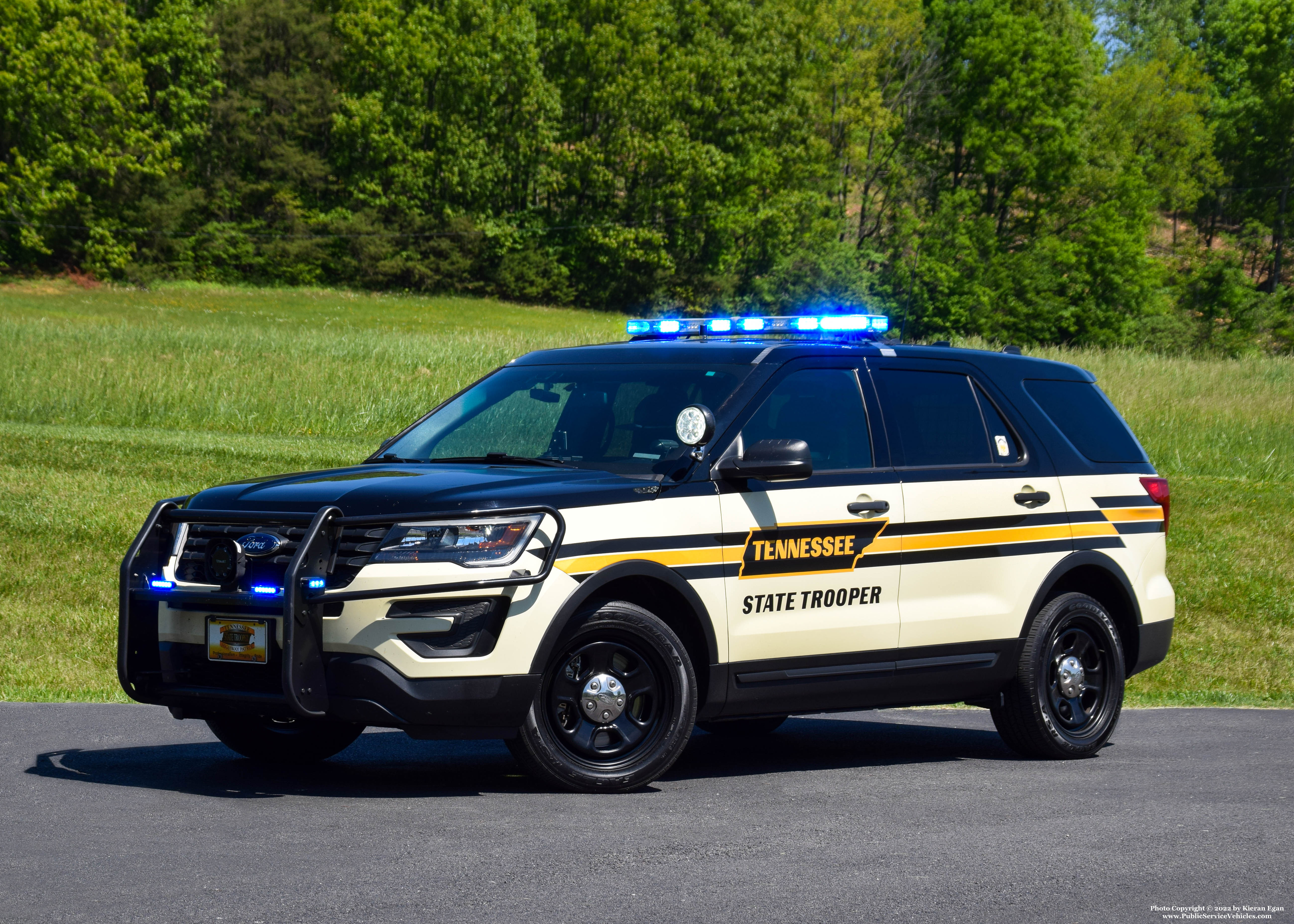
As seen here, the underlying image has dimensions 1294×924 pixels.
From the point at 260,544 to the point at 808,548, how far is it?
2.42 metres

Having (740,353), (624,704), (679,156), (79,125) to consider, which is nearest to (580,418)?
(740,353)

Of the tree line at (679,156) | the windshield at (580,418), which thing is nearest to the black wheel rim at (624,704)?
the windshield at (580,418)

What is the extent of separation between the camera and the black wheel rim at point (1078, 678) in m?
8.36

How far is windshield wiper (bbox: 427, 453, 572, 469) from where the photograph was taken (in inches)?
284

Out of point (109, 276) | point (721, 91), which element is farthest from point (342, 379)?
point (721, 91)

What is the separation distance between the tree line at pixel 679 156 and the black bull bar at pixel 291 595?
2694 inches

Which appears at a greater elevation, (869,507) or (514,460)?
(514,460)

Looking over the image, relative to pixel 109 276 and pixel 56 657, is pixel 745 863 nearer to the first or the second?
pixel 56 657

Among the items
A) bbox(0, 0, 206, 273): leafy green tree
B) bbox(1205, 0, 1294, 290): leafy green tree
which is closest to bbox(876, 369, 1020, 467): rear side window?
bbox(0, 0, 206, 273): leafy green tree

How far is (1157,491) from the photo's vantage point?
9008 millimetres

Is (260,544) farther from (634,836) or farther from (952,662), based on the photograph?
(952,662)

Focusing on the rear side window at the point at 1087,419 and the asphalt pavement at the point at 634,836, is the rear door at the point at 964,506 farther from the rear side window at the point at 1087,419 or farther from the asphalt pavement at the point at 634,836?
the asphalt pavement at the point at 634,836

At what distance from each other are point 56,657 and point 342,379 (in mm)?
16005

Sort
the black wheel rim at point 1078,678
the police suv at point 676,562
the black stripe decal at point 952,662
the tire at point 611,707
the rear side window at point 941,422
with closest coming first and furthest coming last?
the police suv at point 676,562
the tire at point 611,707
the black stripe decal at point 952,662
the rear side window at point 941,422
the black wheel rim at point 1078,678
